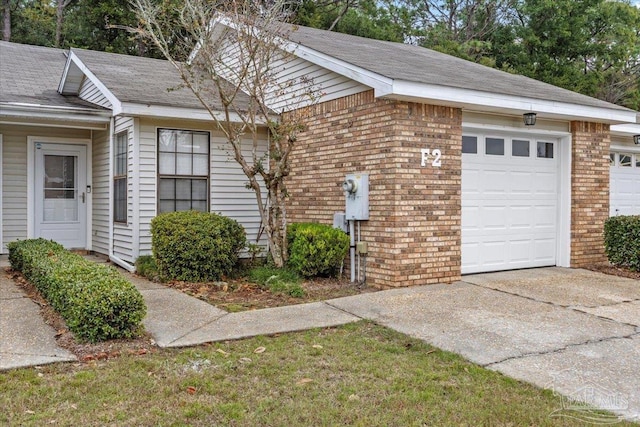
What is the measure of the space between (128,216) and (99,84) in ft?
7.24

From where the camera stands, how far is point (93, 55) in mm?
11469

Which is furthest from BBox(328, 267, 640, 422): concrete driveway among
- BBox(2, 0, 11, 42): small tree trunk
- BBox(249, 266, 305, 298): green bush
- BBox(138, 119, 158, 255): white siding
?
BBox(2, 0, 11, 42): small tree trunk

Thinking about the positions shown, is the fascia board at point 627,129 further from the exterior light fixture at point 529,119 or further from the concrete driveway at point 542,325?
the concrete driveway at point 542,325

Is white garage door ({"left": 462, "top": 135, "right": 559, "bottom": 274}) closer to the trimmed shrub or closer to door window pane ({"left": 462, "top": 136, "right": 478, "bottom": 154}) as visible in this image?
door window pane ({"left": 462, "top": 136, "right": 478, "bottom": 154})

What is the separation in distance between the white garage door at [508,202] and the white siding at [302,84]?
2.00m

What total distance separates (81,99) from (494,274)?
8.12m

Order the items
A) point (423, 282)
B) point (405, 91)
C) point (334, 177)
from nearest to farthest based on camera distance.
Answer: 1. point (405, 91)
2. point (423, 282)
3. point (334, 177)

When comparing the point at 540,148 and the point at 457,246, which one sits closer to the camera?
the point at 457,246

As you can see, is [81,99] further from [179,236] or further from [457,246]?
Answer: [457,246]

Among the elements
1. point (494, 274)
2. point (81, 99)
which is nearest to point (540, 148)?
point (494, 274)

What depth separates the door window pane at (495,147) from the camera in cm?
891

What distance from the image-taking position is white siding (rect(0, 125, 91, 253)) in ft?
34.0

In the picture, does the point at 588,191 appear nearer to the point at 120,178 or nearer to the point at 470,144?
the point at 470,144

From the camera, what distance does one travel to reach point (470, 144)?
8703 mm
